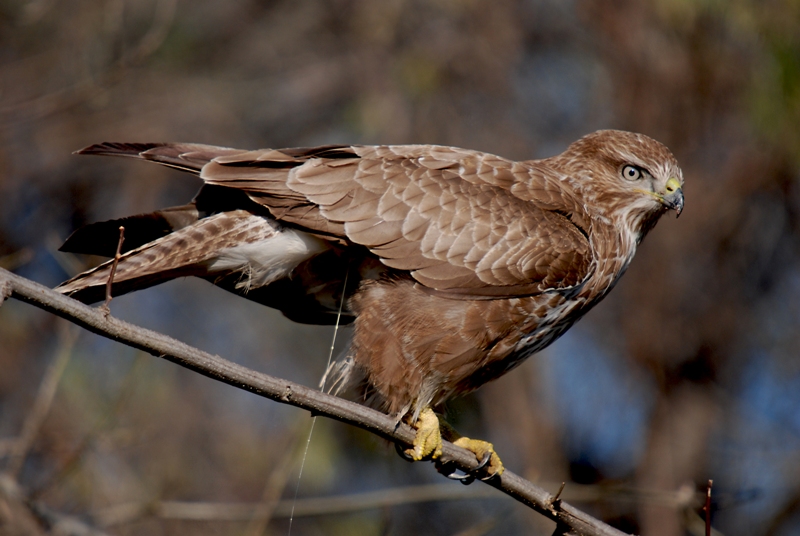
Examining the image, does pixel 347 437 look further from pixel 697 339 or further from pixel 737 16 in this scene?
pixel 737 16

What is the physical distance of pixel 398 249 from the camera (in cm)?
351

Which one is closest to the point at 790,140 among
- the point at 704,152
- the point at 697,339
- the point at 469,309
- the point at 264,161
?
the point at 704,152

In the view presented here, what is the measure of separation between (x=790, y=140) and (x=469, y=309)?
353 centimetres

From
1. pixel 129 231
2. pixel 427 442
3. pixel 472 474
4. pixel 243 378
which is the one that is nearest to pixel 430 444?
pixel 427 442

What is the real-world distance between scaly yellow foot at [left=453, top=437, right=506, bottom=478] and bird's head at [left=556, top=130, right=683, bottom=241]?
3.75 ft

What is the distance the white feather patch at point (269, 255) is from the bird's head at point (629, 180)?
128 centimetres

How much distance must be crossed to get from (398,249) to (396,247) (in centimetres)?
1

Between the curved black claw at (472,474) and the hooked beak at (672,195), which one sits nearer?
the curved black claw at (472,474)

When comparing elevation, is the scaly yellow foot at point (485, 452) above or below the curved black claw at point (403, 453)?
above

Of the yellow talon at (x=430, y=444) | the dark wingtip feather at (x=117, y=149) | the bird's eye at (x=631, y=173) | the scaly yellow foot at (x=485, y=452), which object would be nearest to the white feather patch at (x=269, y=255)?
the dark wingtip feather at (x=117, y=149)

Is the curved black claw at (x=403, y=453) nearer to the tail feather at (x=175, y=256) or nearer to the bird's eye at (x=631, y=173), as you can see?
the tail feather at (x=175, y=256)

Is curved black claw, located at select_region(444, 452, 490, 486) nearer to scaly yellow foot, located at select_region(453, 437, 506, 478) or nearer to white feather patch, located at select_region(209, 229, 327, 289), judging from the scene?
scaly yellow foot, located at select_region(453, 437, 506, 478)

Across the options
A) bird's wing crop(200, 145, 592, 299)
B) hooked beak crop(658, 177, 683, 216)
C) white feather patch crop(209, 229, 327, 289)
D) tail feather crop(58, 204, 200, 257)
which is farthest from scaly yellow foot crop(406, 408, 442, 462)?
hooked beak crop(658, 177, 683, 216)

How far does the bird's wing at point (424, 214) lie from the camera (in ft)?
11.4
